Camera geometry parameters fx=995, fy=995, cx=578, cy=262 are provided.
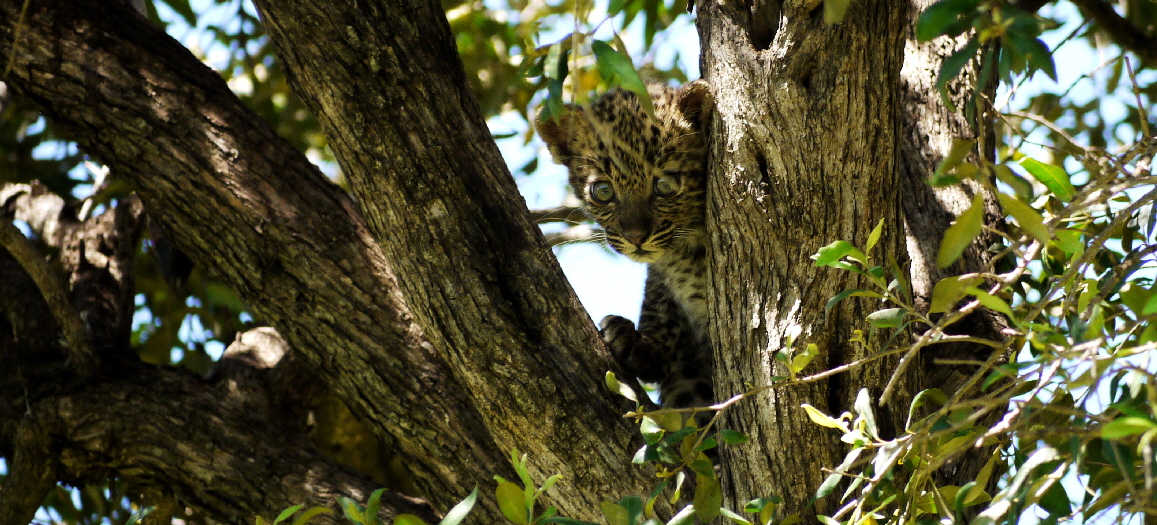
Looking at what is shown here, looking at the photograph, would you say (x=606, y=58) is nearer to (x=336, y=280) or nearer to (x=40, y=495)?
(x=336, y=280)

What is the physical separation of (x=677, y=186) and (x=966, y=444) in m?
1.83

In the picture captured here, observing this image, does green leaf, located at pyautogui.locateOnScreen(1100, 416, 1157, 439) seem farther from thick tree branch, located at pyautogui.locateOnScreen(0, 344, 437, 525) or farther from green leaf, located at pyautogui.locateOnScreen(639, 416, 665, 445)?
thick tree branch, located at pyautogui.locateOnScreen(0, 344, 437, 525)

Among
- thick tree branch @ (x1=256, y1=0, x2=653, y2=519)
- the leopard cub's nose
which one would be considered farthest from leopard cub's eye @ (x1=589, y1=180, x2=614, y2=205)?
thick tree branch @ (x1=256, y1=0, x2=653, y2=519)

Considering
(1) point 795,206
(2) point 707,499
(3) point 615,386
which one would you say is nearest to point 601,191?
(1) point 795,206

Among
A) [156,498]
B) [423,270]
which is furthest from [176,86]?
[156,498]

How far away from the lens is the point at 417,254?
8.15ft

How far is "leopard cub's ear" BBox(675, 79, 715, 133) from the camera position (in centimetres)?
318

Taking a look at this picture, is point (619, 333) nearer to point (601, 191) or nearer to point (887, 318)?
point (601, 191)

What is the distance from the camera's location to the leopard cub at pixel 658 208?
3432 millimetres

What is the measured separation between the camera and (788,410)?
2.32m

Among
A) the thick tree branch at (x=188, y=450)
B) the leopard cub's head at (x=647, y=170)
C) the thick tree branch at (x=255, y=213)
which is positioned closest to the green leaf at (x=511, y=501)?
the thick tree branch at (x=255, y=213)

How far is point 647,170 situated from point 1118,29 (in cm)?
194

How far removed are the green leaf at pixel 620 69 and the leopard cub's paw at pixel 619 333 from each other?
1.90m

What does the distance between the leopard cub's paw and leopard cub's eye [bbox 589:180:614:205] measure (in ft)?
1.44
